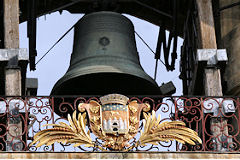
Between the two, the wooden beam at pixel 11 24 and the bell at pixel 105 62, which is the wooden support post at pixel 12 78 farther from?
the bell at pixel 105 62

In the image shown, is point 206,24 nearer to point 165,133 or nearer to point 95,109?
point 165,133

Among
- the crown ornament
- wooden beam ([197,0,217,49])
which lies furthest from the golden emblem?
wooden beam ([197,0,217,49])

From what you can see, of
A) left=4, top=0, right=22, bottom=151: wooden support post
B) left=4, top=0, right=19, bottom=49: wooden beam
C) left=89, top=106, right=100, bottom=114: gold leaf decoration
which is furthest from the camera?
left=4, top=0, right=19, bottom=49: wooden beam

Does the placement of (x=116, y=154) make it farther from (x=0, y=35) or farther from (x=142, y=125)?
(x=0, y=35)

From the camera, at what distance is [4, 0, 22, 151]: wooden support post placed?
14.6 m

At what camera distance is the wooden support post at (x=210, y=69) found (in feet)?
49.3

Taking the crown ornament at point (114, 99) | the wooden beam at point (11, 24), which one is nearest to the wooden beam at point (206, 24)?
the crown ornament at point (114, 99)

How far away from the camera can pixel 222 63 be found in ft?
51.2

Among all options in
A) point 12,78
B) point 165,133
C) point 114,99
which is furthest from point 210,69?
point 12,78

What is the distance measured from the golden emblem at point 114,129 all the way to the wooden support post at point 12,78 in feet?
1.06

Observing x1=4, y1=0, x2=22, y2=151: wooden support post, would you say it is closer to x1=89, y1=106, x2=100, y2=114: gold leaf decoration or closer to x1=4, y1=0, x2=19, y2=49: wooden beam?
x1=4, y1=0, x2=19, y2=49: wooden beam

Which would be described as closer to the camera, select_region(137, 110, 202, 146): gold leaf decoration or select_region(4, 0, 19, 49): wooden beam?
select_region(137, 110, 202, 146): gold leaf decoration

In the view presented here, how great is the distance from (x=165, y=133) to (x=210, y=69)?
1383mm

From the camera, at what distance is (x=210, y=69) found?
15.6 metres
